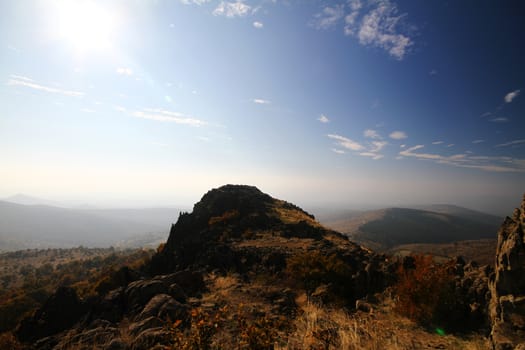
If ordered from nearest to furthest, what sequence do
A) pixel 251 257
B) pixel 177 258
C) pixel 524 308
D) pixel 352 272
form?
pixel 524 308 → pixel 352 272 → pixel 251 257 → pixel 177 258

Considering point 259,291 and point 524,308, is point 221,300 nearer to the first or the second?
point 259,291

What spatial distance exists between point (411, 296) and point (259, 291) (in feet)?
27.6

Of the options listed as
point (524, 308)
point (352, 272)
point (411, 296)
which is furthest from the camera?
point (352, 272)

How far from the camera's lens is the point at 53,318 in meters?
13.2

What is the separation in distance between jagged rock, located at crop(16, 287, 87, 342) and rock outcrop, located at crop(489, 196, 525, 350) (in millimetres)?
17996

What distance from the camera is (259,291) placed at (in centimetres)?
1473

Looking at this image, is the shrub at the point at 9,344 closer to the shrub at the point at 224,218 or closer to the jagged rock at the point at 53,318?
the jagged rock at the point at 53,318

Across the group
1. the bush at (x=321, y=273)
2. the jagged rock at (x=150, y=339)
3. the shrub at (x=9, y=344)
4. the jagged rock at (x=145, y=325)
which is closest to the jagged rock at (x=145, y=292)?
the jagged rock at (x=145, y=325)

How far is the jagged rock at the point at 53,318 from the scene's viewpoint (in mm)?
12750

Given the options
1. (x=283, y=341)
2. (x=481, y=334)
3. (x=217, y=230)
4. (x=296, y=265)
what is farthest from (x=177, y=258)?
(x=481, y=334)

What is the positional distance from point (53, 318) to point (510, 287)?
20166 millimetres

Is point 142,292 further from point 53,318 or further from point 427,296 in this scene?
point 427,296

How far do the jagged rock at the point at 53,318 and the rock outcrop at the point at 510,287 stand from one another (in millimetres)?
17996

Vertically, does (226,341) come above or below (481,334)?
below
